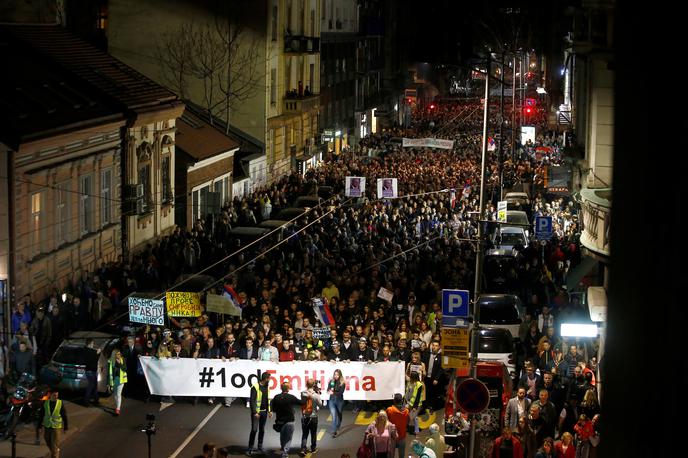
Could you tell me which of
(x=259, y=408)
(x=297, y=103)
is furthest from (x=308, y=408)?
(x=297, y=103)

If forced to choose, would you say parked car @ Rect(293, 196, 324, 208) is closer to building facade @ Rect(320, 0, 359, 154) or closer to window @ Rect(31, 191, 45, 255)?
window @ Rect(31, 191, 45, 255)

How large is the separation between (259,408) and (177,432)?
74.7 inches

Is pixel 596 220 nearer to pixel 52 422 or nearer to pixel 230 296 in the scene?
pixel 230 296

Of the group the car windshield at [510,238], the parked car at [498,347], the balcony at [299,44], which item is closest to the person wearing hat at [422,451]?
the parked car at [498,347]

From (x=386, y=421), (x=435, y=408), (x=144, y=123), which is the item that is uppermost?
(x=144, y=123)

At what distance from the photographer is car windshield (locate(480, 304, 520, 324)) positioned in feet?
84.0

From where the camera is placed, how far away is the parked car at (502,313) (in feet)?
83.7

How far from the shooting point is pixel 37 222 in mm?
→ 28375

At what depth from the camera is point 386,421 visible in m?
17.2

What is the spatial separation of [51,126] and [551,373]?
14885 mm

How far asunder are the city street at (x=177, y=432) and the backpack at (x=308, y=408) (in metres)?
0.75

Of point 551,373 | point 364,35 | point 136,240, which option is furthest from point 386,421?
point 364,35

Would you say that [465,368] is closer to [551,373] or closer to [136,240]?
[551,373]

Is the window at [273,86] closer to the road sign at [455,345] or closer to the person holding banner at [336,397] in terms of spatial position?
the person holding banner at [336,397]
